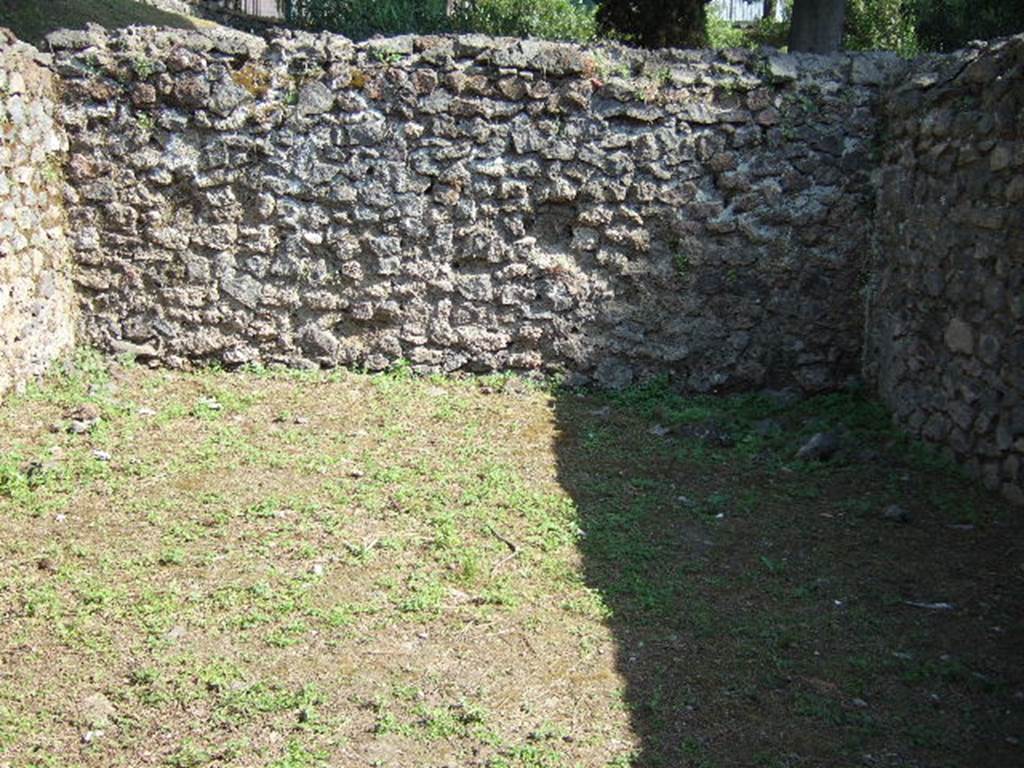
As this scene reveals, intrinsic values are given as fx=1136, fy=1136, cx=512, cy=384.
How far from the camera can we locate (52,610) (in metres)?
4.10

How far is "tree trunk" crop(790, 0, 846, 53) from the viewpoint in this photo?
1180cm

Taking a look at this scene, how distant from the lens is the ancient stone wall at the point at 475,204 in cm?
661

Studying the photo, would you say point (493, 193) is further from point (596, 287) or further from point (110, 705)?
point (110, 705)

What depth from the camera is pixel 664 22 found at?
43.2 ft

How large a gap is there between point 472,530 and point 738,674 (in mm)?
1492

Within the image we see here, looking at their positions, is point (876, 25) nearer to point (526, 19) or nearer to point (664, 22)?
point (526, 19)

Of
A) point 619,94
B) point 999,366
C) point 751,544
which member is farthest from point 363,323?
point 999,366

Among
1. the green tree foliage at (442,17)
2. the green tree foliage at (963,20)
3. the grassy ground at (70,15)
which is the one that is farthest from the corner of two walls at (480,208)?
the green tree foliage at (442,17)

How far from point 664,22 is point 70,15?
21.2ft

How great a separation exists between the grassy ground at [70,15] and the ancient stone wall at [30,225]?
3.42 m

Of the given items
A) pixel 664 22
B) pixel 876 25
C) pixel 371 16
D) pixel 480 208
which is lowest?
pixel 480 208

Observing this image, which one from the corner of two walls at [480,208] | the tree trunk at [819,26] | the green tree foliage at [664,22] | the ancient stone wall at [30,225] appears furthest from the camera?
the green tree foliage at [664,22]

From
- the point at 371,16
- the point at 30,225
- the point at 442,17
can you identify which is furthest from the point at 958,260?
the point at 442,17

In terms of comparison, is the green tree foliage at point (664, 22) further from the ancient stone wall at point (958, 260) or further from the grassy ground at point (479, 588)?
the grassy ground at point (479, 588)
